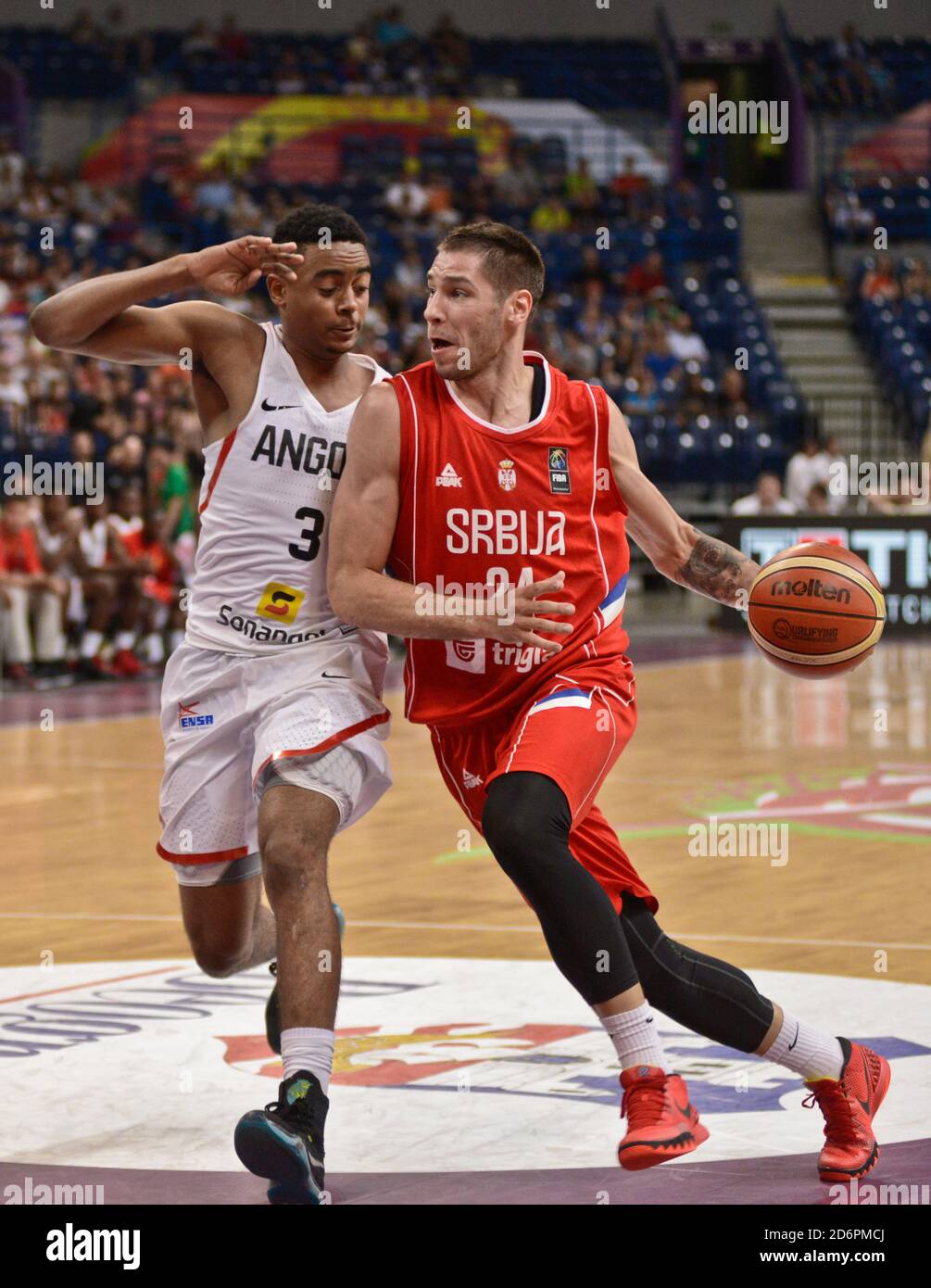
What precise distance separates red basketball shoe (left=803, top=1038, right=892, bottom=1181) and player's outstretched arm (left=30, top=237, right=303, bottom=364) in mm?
2155

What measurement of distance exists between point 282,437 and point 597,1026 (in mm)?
1907

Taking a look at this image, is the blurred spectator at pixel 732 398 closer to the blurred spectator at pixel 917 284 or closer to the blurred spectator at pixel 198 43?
the blurred spectator at pixel 917 284

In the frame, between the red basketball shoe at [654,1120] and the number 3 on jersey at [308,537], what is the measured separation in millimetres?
1440

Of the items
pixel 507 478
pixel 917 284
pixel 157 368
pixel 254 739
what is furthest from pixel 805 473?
pixel 507 478

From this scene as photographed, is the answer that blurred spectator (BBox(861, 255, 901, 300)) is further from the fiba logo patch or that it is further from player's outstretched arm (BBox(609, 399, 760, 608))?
the fiba logo patch

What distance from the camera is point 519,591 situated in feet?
13.3

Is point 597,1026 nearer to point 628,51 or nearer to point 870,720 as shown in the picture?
point 870,720

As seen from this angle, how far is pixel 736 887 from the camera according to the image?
7426mm

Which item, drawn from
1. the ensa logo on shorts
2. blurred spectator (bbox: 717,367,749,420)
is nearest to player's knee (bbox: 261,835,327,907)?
the ensa logo on shorts

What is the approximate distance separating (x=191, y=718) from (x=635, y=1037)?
1380 millimetres

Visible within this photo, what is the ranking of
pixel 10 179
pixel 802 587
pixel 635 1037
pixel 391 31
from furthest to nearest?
pixel 391 31 → pixel 10 179 → pixel 802 587 → pixel 635 1037

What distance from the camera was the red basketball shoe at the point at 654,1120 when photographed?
12.4ft

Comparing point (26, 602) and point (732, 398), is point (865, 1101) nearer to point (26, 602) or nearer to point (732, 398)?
point (26, 602)
